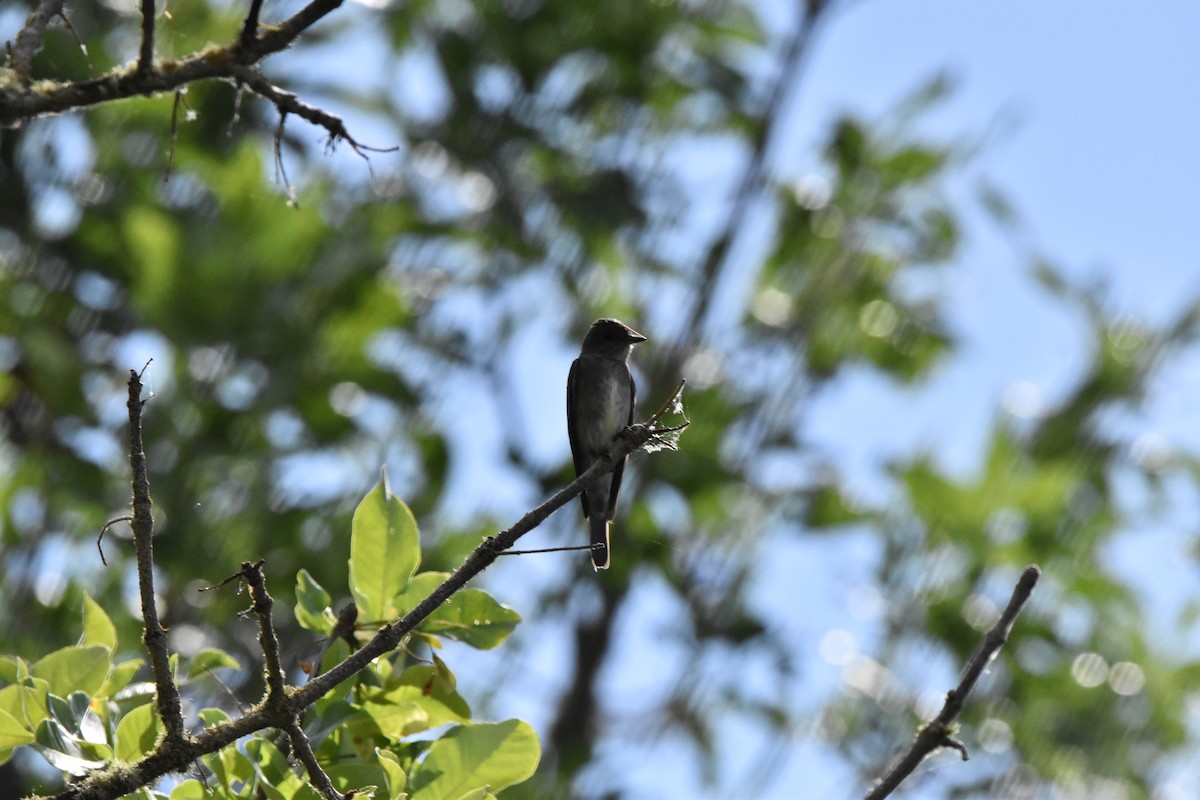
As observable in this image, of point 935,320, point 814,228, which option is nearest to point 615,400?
point 814,228

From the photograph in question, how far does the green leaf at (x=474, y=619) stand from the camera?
8.84ft

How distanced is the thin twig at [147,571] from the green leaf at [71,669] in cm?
50

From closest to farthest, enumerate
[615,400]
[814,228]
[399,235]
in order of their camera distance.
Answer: [615,400] < [399,235] < [814,228]

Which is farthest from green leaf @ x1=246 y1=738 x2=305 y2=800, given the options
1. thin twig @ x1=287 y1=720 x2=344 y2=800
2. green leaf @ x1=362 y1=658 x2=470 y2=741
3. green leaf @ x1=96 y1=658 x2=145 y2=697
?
green leaf @ x1=96 y1=658 x2=145 y2=697

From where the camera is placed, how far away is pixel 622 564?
23.9ft

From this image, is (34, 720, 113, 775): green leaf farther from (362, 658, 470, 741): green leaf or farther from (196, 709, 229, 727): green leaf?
(362, 658, 470, 741): green leaf

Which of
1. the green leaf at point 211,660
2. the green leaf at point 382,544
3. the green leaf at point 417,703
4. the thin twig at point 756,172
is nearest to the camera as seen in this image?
the green leaf at point 382,544

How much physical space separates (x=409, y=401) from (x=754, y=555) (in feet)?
7.52

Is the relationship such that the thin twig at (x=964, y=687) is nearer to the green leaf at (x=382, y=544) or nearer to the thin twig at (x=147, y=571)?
the green leaf at (x=382, y=544)

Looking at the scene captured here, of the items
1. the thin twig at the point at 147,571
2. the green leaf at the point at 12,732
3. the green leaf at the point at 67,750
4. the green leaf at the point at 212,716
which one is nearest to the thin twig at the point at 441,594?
the thin twig at the point at 147,571

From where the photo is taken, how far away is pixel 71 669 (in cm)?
271

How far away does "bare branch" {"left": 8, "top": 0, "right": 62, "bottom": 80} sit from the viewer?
235 centimetres

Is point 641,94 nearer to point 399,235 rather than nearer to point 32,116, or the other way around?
point 399,235

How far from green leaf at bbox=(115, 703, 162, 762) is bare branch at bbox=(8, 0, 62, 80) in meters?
1.18
